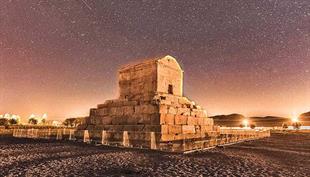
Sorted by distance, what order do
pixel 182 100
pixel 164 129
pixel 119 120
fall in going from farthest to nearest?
pixel 182 100 → pixel 119 120 → pixel 164 129

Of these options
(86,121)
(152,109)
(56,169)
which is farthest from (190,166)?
(86,121)

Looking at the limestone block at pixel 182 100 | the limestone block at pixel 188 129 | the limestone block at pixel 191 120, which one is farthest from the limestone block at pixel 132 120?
the limestone block at pixel 182 100

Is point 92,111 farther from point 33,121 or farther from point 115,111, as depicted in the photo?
point 33,121

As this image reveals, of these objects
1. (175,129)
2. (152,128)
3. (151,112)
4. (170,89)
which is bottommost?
(175,129)

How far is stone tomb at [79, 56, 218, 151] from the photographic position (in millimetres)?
17172

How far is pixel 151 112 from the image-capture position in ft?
→ 59.1

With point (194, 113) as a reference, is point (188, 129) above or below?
below

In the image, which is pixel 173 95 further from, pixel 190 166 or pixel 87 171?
pixel 87 171

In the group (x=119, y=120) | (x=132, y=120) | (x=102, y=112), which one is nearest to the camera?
(x=132, y=120)

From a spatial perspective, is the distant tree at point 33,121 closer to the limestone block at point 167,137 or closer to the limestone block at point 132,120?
the limestone block at point 132,120

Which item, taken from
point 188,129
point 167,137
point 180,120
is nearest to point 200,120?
point 188,129

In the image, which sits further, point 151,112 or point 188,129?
point 188,129

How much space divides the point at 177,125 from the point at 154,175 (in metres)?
11.3

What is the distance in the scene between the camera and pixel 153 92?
2134 cm
